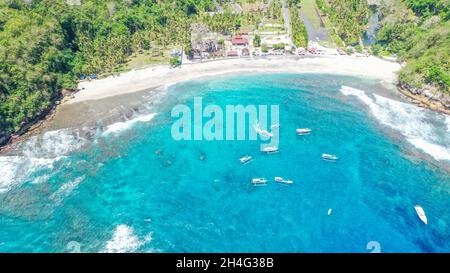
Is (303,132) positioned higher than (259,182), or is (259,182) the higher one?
(303,132)

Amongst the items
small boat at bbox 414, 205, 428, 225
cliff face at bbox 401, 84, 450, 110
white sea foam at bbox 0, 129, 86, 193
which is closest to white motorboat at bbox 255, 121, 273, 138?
small boat at bbox 414, 205, 428, 225

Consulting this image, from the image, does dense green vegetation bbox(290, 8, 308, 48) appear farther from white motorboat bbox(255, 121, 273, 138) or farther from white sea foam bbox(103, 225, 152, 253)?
white sea foam bbox(103, 225, 152, 253)

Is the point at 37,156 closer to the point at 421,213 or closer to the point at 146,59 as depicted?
the point at 146,59

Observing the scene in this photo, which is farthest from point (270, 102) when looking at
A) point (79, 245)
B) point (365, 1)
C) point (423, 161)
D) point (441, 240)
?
point (365, 1)

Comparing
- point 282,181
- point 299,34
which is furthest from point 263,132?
point 299,34

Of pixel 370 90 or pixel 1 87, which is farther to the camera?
pixel 370 90

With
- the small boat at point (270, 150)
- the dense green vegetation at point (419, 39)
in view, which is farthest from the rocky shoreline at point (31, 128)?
the dense green vegetation at point (419, 39)

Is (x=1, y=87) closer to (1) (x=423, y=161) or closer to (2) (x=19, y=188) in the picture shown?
(2) (x=19, y=188)
